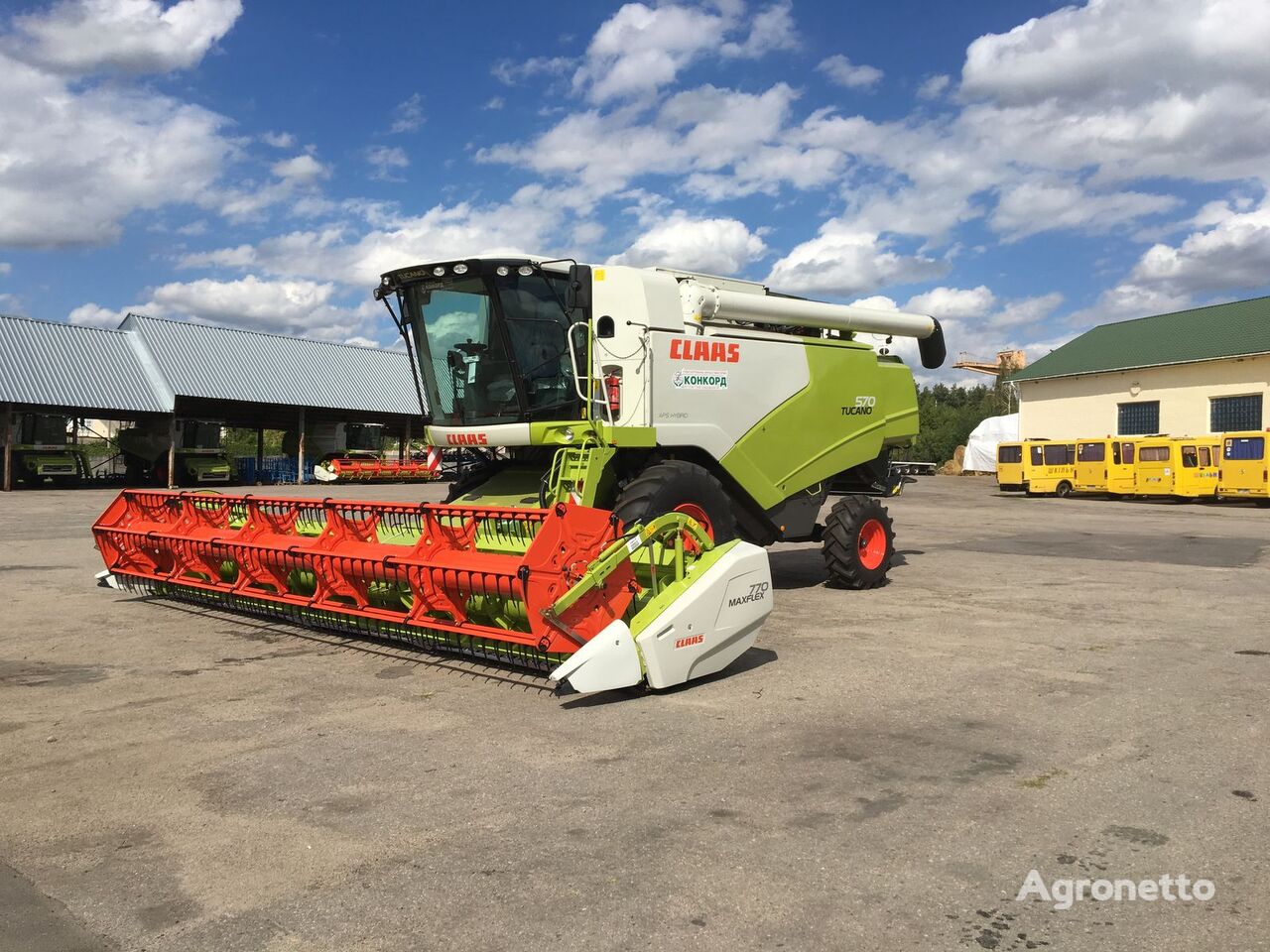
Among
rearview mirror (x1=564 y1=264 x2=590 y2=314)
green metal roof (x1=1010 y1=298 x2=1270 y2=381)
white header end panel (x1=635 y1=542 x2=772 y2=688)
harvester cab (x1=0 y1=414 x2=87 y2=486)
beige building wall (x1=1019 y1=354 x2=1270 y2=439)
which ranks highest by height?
green metal roof (x1=1010 y1=298 x2=1270 y2=381)

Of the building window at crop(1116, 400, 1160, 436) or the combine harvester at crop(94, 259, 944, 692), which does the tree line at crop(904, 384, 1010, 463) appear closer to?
the building window at crop(1116, 400, 1160, 436)

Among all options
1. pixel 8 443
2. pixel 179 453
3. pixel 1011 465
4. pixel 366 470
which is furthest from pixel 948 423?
pixel 8 443

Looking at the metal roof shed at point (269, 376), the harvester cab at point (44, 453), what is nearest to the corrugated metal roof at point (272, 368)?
the metal roof shed at point (269, 376)

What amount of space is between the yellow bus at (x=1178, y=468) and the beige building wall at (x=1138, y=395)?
703 cm

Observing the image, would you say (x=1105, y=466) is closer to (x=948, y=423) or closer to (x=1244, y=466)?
(x=1244, y=466)

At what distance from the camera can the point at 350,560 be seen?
7.22 m

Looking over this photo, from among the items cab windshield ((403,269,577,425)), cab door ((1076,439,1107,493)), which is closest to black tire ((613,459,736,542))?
cab windshield ((403,269,577,425))

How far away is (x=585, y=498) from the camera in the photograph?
7730mm

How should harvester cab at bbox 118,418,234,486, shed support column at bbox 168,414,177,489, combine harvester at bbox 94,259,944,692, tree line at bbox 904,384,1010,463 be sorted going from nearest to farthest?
combine harvester at bbox 94,259,944,692 → shed support column at bbox 168,414,177,489 → harvester cab at bbox 118,418,234,486 → tree line at bbox 904,384,1010,463

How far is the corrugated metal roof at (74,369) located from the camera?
3206 cm

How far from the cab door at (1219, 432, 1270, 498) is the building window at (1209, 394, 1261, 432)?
712cm

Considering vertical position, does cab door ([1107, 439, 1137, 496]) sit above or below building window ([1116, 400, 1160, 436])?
below

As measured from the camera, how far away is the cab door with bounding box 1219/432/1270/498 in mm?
28628

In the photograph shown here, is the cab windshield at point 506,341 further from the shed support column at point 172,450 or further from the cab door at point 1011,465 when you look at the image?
the cab door at point 1011,465
